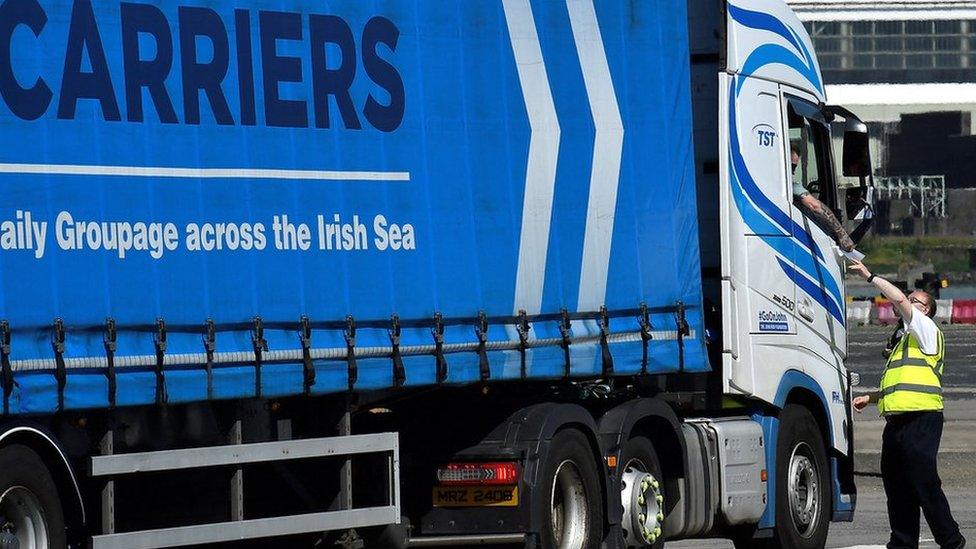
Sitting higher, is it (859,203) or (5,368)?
(859,203)

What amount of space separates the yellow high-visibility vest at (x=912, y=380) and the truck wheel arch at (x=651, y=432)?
1425 mm

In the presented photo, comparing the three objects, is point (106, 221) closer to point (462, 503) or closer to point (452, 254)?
point (452, 254)

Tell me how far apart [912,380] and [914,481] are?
66 cm

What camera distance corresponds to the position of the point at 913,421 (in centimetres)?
1264

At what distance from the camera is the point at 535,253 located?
1113 cm

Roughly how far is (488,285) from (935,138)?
294ft

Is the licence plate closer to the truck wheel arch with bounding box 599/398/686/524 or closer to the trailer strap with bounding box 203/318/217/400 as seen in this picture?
the truck wheel arch with bounding box 599/398/686/524

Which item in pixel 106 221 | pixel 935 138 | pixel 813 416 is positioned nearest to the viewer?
pixel 106 221

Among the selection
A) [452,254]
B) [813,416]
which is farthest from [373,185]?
[813,416]

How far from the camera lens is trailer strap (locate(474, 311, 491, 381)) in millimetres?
10625

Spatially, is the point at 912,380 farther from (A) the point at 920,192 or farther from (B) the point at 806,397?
(A) the point at 920,192

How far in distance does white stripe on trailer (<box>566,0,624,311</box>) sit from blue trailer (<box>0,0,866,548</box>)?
0.08 feet

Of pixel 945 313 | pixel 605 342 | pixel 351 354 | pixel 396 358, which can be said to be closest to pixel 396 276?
pixel 396 358

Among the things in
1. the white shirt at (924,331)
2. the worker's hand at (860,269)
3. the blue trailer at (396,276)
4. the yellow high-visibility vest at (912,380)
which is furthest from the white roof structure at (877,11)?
the white shirt at (924,331)
